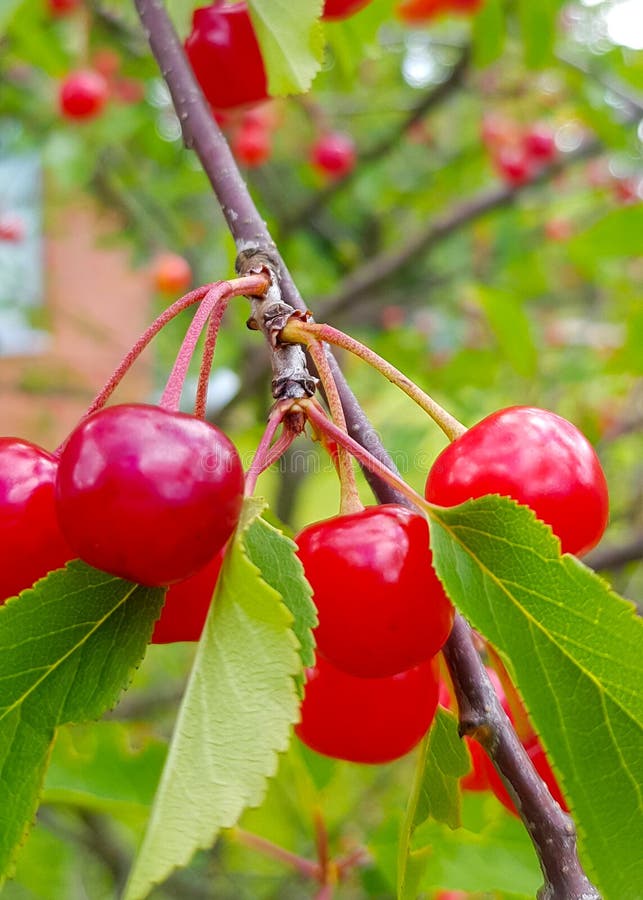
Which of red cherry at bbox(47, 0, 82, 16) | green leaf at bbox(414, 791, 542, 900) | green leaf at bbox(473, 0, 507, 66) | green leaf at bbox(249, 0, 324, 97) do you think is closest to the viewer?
green leaf at bbox(249, 0, 324, 97)

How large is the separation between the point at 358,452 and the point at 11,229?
16.0 feet

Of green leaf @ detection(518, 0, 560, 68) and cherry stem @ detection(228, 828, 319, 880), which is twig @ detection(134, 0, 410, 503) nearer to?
cherry stem @ detection(228, 828, 319, 880)

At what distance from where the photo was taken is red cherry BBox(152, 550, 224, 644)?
2.28ft

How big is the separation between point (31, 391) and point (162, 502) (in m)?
4.15

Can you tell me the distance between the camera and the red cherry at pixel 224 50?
116 cm

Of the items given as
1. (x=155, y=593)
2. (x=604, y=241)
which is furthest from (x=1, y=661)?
(x=604, y=241)

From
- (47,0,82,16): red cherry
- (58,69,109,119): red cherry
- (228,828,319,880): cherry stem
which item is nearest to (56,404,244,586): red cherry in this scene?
(228,828,319,880): cherry stem

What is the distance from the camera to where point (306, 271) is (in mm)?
3682

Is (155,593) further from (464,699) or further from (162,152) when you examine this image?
(162,152)

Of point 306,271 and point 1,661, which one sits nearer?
point 1,661

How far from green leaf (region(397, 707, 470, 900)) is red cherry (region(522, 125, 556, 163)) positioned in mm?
3811

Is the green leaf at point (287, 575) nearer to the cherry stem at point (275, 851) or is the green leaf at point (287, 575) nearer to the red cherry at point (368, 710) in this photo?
the red cherry at point (368, 710)

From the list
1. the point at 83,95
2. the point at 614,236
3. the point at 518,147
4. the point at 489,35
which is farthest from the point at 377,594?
the point at 518,147

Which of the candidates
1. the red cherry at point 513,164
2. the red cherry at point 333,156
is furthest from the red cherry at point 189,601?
the red cherry at point 333,156
